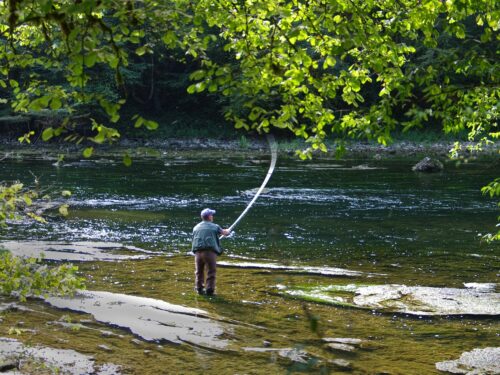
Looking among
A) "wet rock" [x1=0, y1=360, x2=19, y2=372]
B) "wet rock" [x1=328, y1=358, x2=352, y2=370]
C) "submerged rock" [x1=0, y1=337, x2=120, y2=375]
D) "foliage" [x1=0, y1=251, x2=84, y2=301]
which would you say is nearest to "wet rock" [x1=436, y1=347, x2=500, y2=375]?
Result: "wet rock" [x1=328, y1=358, x2=352, y2=370]

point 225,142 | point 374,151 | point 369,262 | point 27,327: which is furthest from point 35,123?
point 27,327

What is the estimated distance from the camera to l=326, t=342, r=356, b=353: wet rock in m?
9.16

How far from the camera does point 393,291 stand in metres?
12.3

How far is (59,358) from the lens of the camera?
827 cm

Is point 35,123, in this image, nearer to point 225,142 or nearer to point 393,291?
point 225,142

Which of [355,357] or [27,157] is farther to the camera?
[27,157]

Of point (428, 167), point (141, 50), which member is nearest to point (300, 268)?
point (141, 50)

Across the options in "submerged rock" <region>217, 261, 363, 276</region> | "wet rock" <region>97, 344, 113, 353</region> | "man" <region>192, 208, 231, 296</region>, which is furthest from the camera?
"submerged rock" <region>217, 261, 363, 276</region>

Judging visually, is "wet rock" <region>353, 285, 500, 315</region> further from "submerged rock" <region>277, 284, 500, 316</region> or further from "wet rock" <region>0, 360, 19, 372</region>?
"wet rock" <region>0, 360, 19, 372</region>

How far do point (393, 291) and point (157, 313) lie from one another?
4.25 m

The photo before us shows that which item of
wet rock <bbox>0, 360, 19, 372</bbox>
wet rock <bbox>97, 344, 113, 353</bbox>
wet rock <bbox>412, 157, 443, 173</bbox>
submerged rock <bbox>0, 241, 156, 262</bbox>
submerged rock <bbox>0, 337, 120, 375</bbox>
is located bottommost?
submerged rock <bbox>0, 241, 156, 262</bbox>

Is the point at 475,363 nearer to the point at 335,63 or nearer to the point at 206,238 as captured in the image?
the point at 335,63

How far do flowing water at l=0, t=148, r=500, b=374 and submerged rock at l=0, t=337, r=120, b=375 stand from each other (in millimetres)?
199

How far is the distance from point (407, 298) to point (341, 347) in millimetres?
2976
